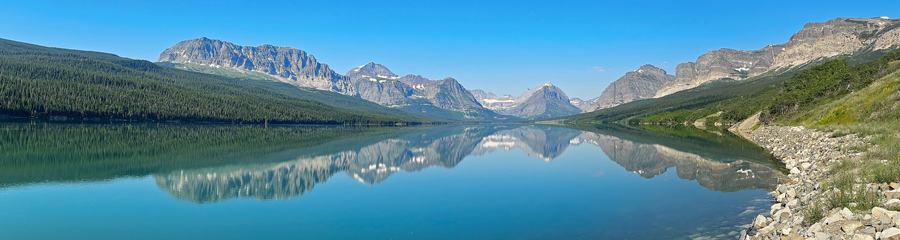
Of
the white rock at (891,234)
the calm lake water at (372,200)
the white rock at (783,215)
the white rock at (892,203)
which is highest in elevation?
the white rock at (892,203)

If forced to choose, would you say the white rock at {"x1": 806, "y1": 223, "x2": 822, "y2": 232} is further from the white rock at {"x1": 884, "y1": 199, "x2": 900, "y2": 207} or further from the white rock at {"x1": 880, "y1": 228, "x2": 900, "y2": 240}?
the white rock at {"x1": 880, "y1": 228, "x2": 900, "y2": 240}

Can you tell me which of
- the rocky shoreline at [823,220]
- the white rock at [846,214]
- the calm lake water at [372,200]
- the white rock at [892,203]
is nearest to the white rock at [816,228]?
the rocky shoreline at [823,220]

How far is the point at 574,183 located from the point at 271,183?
2353cm

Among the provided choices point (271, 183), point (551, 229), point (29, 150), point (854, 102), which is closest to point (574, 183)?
point (551, 229)

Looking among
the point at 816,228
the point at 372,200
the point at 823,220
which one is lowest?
the point at 372,200

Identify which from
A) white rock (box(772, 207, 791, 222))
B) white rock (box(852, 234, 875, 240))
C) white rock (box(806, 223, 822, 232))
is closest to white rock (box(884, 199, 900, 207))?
white rock (box(806, 223, 822, 232))

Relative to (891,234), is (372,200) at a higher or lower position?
lower

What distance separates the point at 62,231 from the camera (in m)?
18.9

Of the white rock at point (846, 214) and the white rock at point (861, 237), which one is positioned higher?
the white rock at point (846, 214)

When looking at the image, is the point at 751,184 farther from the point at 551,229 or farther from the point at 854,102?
the point at 854,102

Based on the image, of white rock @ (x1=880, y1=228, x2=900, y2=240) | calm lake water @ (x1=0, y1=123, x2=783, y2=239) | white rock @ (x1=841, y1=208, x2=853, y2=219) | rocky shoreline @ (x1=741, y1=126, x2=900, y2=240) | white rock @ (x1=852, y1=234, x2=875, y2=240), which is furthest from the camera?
calm lake water @ (x1=0, y1=123, x2=783, y2=239)

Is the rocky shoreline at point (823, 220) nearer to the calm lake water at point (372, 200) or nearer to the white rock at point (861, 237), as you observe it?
the white rock at point (861, 237)

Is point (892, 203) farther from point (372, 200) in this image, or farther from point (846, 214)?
point (372, 200)

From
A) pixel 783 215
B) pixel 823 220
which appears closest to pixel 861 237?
pixel 823 220
